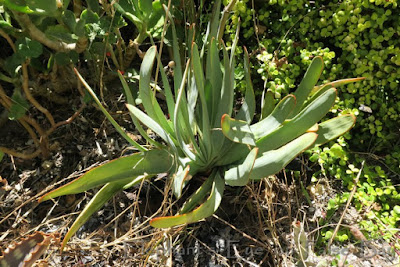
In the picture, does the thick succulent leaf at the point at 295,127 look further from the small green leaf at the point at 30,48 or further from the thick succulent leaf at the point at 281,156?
the small green leaf at the point at 30,48

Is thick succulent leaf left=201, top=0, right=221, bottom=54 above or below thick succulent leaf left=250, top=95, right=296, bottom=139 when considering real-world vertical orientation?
above

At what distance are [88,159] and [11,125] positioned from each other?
0.42 metres

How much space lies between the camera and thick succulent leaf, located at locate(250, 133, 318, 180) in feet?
3.42

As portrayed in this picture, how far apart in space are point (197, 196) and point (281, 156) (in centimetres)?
34

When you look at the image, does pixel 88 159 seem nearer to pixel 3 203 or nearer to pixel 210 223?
pixel 3 203

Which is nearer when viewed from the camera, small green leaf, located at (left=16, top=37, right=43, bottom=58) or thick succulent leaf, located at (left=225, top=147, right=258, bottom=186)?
thick succulent leaf, located at (left=225, top=147, right=258, bottom=186)

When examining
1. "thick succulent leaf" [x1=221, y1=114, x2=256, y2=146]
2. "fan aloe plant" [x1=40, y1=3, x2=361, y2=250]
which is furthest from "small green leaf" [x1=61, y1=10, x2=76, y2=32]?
"thick succulent leaf" [x1=221, y1=114, x2=256, y2=146]

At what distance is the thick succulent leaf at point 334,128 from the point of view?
3.84 ft

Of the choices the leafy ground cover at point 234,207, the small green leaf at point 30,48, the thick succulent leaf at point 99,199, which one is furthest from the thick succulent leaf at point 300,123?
the small green leaf at point 30,48

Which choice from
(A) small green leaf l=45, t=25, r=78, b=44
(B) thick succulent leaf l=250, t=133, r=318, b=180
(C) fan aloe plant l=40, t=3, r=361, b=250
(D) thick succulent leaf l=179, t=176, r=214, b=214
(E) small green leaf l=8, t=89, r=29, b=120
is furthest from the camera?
(E) small green leaf l=8, t=89, r=29, b=120

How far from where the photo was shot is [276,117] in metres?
1.25

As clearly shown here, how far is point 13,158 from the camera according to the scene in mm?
1641

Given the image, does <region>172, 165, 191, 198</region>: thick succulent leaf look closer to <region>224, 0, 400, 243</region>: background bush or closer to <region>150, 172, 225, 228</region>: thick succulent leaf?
<region>150, 172, 225, 228</region>: thick succulent leaf

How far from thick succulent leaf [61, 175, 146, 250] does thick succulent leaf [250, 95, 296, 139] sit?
413 millimetres
